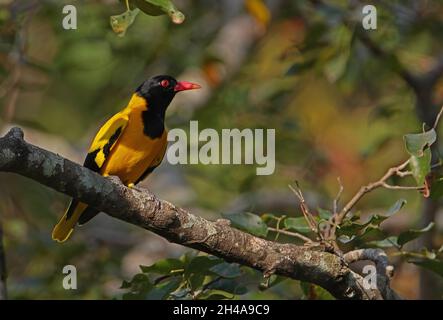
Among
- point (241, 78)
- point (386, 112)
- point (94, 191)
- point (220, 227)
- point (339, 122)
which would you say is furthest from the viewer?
point (339, 122)

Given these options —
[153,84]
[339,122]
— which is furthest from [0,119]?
[339,122]

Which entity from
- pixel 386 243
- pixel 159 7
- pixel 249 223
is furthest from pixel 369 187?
pixel 159 7

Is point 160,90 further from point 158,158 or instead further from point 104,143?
point 104,143

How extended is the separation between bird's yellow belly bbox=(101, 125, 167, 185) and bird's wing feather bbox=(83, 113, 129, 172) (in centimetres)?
3

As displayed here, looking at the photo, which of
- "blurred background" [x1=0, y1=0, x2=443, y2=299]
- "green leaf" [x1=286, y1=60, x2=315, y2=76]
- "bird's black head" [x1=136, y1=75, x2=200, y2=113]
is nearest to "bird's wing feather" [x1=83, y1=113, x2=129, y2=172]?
"bird's black head" [x1=136, y1=75, x2=200, y2=113]

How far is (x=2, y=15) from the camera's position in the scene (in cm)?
491

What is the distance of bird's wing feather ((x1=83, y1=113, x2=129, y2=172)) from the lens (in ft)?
15.6

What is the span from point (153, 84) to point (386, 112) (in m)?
1.48

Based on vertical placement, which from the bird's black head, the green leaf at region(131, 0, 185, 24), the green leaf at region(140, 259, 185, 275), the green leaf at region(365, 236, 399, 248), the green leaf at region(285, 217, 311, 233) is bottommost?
the green leaf at region(140, 259, 185, 275)

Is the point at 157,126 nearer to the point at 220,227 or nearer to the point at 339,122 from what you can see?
the point at 220,227

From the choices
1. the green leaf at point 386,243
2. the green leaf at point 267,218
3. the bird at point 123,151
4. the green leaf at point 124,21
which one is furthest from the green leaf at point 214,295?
the bird at point 123,151

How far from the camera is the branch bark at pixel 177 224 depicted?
292 cm

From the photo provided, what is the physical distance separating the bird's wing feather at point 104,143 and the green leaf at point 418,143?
1960 millimetres

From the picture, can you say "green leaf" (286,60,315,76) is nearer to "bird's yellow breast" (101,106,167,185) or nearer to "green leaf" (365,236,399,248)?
"bird's yellow breast" (101,106,167,185)
